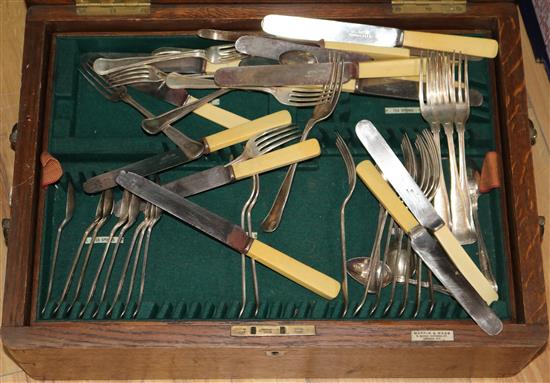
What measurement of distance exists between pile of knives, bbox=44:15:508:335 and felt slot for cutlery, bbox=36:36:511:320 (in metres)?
0.03

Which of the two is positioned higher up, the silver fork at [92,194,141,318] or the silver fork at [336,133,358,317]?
the silver fork at [336,133,358,317]

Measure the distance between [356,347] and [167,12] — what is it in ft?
1.85

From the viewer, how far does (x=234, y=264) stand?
1.21 m

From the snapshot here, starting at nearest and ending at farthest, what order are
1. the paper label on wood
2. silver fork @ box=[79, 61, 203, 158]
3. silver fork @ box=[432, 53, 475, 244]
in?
the paper label on wood → silver fork @ box=[432, 53, 475, 244] → silver fork @ box=[79, 61, 203, 158]

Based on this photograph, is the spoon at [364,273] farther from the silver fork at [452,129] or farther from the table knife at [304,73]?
the table knife at [304,73]

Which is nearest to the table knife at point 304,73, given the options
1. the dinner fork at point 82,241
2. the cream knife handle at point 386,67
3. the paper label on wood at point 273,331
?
the cream knife handle at point 386,67

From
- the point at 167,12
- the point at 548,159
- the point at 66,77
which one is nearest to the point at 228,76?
the point at 167,12

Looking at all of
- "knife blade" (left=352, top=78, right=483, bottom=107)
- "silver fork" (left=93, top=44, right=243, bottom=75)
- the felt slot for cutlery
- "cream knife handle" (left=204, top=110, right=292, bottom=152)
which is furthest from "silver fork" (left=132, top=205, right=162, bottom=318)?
"knife blade" (left=352, top=78, right=483, bottom=107)

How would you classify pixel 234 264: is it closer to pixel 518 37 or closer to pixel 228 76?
pixel 228 76

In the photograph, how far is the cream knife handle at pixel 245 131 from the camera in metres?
1.24

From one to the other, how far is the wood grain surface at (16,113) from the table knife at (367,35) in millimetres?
229

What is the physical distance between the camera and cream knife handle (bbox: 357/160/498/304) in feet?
3.73

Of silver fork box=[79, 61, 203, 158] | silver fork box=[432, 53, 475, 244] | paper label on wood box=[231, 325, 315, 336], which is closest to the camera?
paper label on wood box=[231, 325, 315, 336]

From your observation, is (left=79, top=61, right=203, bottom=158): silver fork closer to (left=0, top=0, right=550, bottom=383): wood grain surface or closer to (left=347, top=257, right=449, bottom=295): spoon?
(left=0, top=0, right=550, bottom=383): wood grain surface
